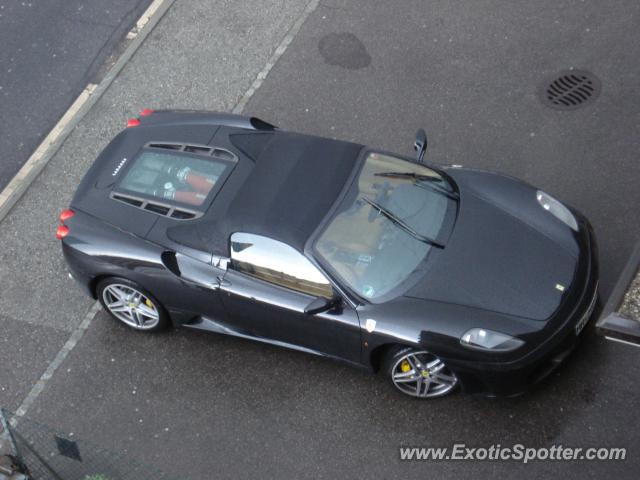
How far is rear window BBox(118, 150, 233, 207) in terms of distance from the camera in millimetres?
7301

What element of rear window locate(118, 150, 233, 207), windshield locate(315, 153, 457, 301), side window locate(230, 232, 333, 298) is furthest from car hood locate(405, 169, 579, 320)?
rear window locate(118, 150, 233, 207)

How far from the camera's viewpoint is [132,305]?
7559 mm

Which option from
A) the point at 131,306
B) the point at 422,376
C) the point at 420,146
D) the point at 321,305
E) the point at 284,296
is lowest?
the point at 131,306

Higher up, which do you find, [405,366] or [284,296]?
[284,296]

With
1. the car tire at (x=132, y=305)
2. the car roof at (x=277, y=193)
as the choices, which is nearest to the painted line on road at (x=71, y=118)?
the car tire at (x=132, y=305)

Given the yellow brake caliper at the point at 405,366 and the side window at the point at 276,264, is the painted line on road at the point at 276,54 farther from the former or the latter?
the yellow brake caliper at the point at 405,366

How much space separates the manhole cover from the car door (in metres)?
3.83

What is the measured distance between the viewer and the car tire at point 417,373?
21.8 feet

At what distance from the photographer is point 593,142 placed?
28.4 ft

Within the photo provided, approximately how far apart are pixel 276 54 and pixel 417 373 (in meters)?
4.71

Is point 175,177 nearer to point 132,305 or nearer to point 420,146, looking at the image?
point 132,305

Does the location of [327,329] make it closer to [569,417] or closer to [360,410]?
[360,410]

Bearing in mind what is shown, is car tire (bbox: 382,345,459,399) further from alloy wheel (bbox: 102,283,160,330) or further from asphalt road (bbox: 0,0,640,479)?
alloy wheel (bbox: 102,283,160,330)

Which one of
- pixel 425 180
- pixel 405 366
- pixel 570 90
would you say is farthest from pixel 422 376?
pixel 570 90
